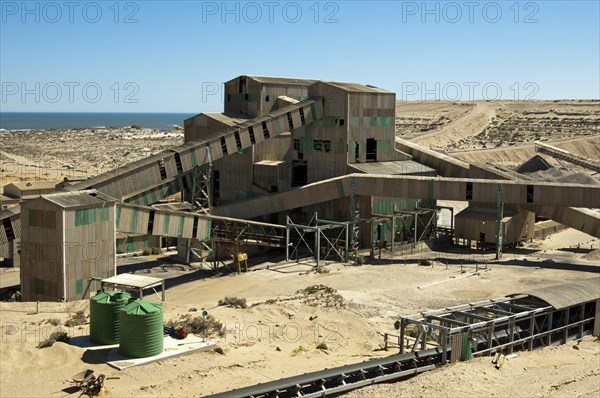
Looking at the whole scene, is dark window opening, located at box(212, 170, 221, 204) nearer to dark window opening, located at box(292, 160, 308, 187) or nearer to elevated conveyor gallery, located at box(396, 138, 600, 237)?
dark window opening, located at box(292, 160, 308, 187)

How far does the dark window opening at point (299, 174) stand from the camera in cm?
5541

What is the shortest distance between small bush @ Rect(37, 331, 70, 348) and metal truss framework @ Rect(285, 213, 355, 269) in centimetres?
1945

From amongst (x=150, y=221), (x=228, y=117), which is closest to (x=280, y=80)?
(x=228, y=117)

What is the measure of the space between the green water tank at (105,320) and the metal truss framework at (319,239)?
18574 millimetres

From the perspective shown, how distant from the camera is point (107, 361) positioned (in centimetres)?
2509

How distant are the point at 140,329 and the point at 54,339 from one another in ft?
11.8

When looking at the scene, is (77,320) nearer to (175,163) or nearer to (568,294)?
(175,163)

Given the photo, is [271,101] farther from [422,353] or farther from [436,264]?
[422,353]

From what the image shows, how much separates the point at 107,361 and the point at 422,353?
10787mm

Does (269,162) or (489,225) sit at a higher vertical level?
(269,162)

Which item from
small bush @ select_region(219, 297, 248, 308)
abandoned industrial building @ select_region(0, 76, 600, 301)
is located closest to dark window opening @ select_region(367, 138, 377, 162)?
abandoned industrial building @ select_region(0, 76, 600, 301)

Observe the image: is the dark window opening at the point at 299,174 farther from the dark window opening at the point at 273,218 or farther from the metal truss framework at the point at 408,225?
the metal truss framework at the point at 408,225

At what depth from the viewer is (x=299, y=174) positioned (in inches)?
2200

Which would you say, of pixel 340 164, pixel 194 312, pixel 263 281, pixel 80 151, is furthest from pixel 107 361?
Result: pixel 80 151
